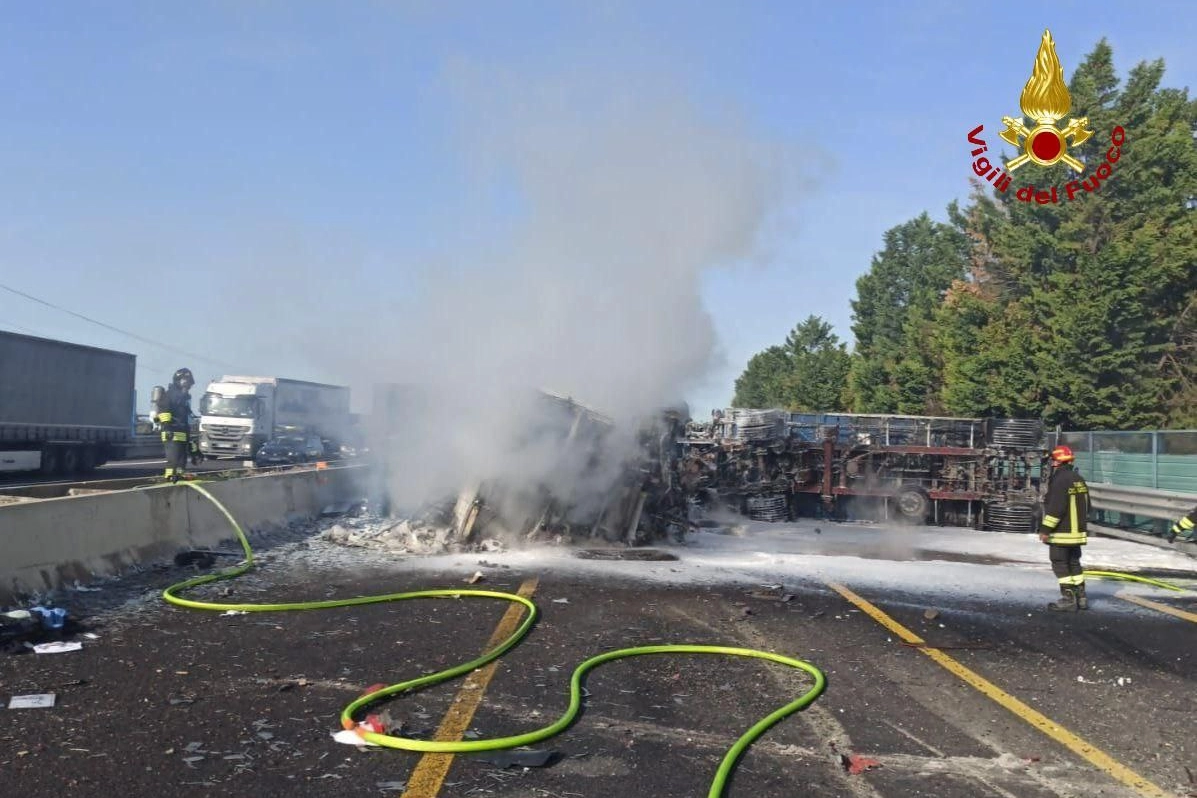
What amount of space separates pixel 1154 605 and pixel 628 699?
655 centimetres

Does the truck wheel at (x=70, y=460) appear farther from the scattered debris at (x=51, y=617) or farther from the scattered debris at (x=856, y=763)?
the scattered debris at (x=856, y=763)

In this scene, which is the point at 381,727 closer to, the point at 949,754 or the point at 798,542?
the point at 949,754

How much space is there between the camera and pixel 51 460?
2448cm

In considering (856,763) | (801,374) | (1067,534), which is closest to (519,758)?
(856,763)

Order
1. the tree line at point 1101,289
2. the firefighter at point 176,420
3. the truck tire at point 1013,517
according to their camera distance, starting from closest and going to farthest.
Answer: the firefighter at point 176,420
the truck tire at point 1013,517
the tree line at point 1101,289

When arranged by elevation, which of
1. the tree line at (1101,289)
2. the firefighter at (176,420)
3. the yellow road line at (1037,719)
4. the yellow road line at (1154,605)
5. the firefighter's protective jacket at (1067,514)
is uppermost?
the tree line at (1101,289)

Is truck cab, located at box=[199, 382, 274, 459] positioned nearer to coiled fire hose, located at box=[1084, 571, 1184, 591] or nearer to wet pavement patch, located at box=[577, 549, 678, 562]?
wet pavement patch, located at box=[577, 549, 678, 562]

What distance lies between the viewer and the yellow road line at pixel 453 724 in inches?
161

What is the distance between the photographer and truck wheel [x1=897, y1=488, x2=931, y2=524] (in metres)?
18.1

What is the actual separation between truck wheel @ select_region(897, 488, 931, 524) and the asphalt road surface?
9.37 metres

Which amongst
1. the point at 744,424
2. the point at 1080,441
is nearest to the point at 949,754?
the point at 744,424

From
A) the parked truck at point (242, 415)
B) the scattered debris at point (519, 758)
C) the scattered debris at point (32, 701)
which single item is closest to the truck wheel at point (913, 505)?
the scattered debris at point (519, 758)

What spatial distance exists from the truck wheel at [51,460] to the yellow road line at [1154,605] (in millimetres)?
24403

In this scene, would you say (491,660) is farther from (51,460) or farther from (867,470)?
(51,460)
